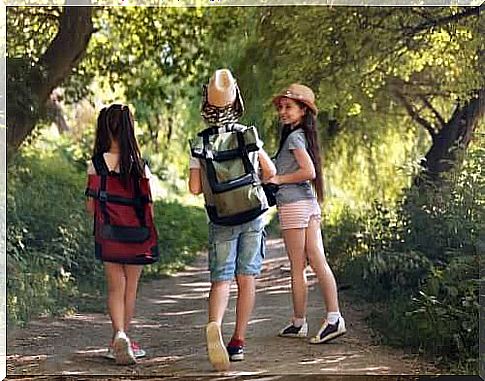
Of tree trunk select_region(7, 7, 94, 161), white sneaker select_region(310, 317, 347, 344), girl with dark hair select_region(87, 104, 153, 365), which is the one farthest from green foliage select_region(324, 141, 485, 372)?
tree trunk select_region(7, 7, 94, 161)

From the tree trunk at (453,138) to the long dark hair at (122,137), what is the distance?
3504 mm

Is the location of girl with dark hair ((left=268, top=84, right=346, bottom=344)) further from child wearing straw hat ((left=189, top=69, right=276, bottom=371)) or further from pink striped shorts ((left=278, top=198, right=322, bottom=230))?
child wearing straw hat ((left=189, top=69, right=276, bottom=371))

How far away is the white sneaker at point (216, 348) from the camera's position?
393 cm

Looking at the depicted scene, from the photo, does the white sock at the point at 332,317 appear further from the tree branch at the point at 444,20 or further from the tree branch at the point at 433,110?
the tree branch at the point at 433,110

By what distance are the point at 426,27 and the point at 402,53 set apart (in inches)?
25.6

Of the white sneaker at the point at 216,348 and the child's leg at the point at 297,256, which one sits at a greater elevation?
the child's leg at the point at 297,256

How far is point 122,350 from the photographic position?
168 inches

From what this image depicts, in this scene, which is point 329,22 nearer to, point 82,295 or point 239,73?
point 239,73

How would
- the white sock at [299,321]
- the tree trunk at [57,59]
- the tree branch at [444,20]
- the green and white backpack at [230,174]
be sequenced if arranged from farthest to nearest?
the tree trunk at [57,59]
the tree branch at [444,20]
the white sock at [299,321]
the green and white backpack at [230,174]

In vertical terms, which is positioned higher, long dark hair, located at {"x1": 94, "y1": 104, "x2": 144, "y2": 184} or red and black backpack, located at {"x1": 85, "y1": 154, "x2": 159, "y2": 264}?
long dark hair, located at {"x1": 94, "y1": 104, "x2": 144, "y2": 184}

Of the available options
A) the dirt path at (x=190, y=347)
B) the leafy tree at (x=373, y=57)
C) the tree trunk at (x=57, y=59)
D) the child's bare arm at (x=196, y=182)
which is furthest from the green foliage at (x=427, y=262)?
the tree trunk at (x=57, y=59)

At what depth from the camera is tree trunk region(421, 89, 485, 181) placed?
24.2 feet

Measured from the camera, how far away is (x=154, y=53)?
29.5 ft

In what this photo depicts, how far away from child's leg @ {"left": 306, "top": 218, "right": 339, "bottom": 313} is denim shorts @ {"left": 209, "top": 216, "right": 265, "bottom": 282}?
1.84 ft
